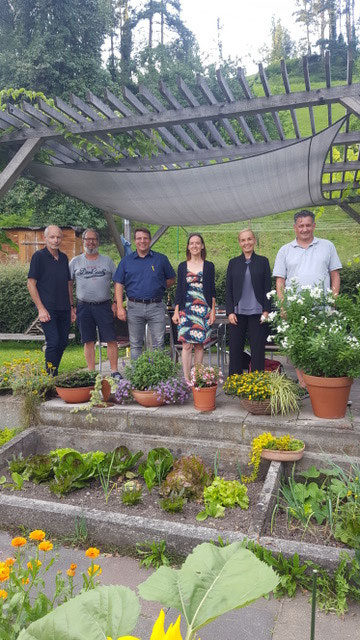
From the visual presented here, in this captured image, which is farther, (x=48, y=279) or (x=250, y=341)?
(x=48, y=279)

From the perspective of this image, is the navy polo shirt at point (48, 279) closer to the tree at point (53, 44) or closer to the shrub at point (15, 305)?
the shrub at point (15, 305)

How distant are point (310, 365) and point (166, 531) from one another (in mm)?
1623

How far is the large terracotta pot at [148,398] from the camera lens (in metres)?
3.89

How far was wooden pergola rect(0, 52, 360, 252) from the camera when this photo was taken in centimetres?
332

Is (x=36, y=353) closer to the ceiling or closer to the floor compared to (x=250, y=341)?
closer to the floor

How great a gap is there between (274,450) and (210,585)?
2708 millimetres

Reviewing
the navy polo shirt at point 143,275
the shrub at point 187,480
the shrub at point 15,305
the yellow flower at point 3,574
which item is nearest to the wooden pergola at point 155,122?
the navy polo shirt at point 143,275

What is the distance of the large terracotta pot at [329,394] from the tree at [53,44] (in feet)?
56.5

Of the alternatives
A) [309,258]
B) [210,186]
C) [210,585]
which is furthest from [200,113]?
[210,585]

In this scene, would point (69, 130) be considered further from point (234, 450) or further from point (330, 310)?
point (234, 450)

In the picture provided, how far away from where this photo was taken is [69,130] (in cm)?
390

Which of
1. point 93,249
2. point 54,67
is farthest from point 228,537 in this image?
point 54,67

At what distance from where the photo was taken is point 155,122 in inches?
144

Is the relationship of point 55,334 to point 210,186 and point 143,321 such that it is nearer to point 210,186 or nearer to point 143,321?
point 143,321
